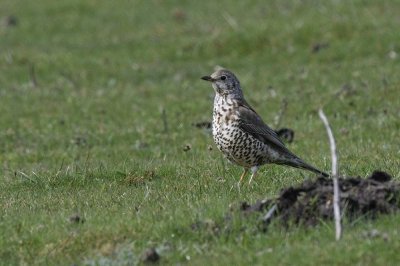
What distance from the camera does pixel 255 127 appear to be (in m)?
10.6

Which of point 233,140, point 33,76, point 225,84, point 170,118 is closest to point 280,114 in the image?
point 170,118

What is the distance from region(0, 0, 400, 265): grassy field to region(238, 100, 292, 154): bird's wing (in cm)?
39

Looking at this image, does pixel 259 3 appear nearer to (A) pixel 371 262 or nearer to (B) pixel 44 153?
(B) pixel 44 153

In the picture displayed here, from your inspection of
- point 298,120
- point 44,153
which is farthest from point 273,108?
point 44,153

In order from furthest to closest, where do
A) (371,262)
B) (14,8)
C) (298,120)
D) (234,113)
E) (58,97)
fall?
(14,8)
(58,97)
(298,120)
(234,113)
(371,262)

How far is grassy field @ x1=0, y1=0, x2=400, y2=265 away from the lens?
773 centimetres

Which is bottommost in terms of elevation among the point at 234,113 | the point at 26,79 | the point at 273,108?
the point at 26,79

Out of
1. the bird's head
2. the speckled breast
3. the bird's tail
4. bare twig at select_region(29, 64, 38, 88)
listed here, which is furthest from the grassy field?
the bird's head

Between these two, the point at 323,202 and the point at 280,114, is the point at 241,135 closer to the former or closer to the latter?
the point at 323,202

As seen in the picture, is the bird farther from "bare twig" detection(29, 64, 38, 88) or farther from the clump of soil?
"bare twig" detection(29, 64, 38, 88)

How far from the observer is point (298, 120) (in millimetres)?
16016

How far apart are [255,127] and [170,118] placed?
6323 mm

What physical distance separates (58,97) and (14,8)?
10.3m

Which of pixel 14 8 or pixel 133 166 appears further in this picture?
pixel 14 8
